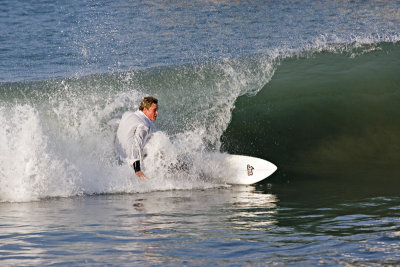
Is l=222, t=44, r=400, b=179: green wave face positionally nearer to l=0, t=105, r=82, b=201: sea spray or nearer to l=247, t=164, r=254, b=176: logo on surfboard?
l=247, t=164, r=254, b=176: logo on surfboard

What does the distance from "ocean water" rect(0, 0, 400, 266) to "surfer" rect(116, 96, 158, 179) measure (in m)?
0.24

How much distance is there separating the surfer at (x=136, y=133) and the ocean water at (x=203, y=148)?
0.24 metres

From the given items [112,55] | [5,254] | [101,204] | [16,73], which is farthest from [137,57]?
[5,254]

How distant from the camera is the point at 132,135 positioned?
914 centimetres

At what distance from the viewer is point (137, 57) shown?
17422 mm

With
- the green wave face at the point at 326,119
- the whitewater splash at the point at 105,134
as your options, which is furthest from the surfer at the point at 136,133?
the green wave face at the point at 326,119

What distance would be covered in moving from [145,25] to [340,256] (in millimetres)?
17925

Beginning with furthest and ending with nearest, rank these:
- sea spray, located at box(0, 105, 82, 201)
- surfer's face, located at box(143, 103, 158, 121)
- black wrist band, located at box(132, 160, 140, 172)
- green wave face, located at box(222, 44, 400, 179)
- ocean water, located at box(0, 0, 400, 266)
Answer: green wave face, located at box(222, 44, 400, 179)
surfer's face, located at box(143, 103, 158, 121)
black wrist band, located at box(132, 160, 140, 172)
sea spray, located at box(0, 105, 82, 201)
ocean water, located at box(0, 0, 400, 266)

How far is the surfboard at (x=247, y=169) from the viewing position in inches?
381

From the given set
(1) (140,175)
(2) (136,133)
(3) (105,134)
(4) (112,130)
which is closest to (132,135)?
(2) (136,133)

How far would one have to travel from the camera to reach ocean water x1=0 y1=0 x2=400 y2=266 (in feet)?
18.9

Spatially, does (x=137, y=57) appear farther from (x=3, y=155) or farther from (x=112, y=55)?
(x=3, y=155)

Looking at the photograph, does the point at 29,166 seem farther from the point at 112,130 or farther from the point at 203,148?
the point at 203,148

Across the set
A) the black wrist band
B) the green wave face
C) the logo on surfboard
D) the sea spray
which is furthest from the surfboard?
the sea spray
